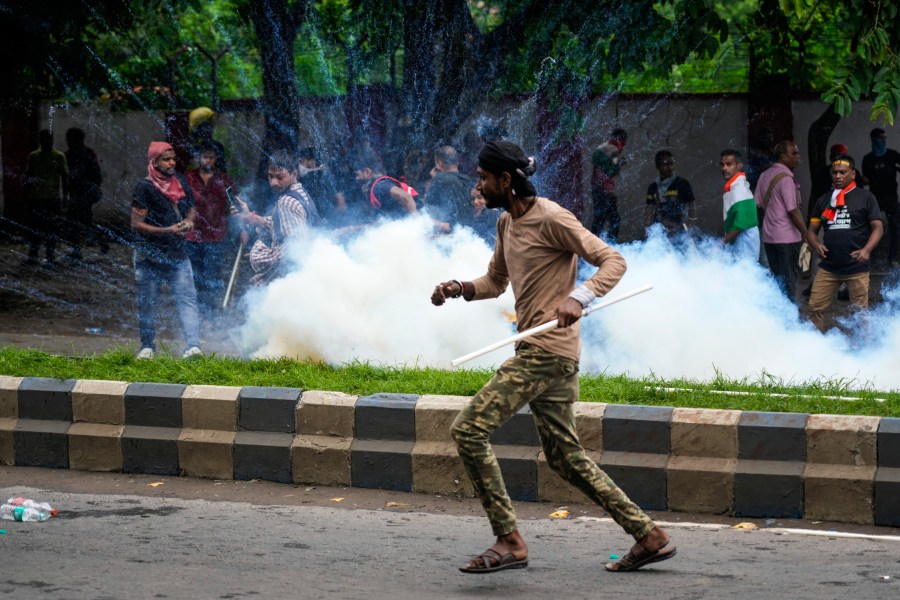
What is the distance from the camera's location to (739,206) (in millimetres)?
10250

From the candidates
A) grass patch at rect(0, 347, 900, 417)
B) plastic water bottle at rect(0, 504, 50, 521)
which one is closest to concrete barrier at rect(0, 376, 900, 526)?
grass patch at rect(0, 347, 900, 417)

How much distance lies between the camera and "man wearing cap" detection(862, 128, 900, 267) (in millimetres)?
14180

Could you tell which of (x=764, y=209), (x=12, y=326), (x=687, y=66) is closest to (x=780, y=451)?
(x=764, y=209)

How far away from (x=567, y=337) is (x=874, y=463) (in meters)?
1.78

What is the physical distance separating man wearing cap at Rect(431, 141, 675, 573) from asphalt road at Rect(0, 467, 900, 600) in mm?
161

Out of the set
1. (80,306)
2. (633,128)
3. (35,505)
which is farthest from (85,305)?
(35,505)

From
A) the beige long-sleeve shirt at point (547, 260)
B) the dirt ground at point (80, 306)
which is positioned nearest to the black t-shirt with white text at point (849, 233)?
the dirt ground at point (80, 306)

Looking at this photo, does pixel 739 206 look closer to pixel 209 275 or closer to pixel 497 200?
pixel 209 275

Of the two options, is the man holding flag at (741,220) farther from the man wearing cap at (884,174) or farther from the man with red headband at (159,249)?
the man wearing cap at (884,174)

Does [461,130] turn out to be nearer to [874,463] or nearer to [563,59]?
[563,59]

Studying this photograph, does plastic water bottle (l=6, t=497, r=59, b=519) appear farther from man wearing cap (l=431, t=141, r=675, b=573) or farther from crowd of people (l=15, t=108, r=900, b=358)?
crowd of people (l=15, t=108, r=900, b=358)

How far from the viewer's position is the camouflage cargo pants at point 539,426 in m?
4.54

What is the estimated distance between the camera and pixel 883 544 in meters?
5.12

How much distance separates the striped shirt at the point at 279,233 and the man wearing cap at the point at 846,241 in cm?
380
